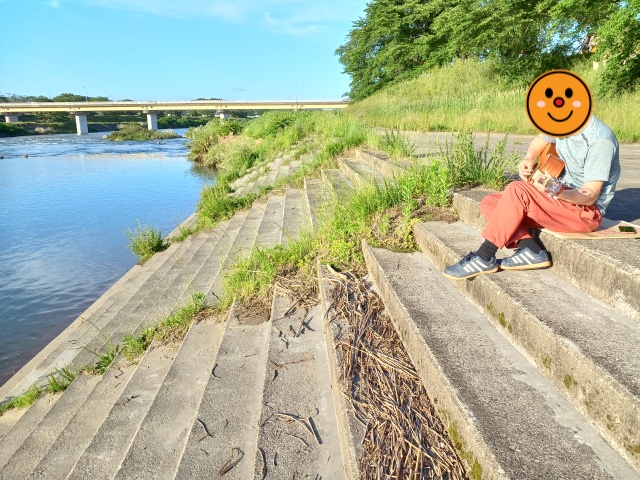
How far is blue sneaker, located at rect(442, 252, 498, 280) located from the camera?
8.57 feet

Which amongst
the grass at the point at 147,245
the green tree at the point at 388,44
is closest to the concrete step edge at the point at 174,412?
the grass at the point at 147,245

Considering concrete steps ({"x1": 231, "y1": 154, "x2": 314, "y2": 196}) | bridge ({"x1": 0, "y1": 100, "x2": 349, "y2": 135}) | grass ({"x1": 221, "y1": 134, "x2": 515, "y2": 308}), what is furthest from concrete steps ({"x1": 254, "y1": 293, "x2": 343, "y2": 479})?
bridge ({"x1": 0, "y1": 100, "x2": 349, "y2": 135})

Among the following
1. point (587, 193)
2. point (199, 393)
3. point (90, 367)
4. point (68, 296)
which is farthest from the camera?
point (68, 296)

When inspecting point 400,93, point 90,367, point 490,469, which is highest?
point 400,93

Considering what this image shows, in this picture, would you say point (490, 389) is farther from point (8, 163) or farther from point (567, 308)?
point (8, 163)

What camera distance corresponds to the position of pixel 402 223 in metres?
3.82

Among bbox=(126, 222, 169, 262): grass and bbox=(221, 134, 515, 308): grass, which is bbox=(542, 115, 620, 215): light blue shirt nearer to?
bbox=(221, 134, 515, 308): grass

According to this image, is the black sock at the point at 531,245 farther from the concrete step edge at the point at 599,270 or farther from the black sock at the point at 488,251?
the black sock at the point at 488,251

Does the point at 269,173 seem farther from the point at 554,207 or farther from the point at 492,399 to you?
the point at 492,399

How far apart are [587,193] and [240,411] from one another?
231 cm

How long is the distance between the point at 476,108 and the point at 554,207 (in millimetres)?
12415

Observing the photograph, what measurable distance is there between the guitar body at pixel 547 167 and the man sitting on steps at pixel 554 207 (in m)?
0.06

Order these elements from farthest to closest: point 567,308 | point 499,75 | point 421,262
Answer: point 499,75, point 421,262, point 567,308

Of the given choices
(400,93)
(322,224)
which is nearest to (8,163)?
(400,93)
